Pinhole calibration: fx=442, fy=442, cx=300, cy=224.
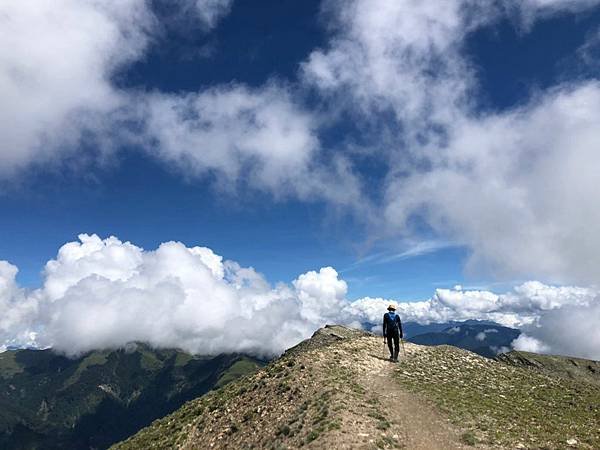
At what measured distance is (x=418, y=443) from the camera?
24859 mm

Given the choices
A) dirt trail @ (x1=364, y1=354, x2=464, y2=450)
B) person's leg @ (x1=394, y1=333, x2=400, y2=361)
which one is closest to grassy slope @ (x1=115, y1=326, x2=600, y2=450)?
dirt trail @ (x1=364, y1=354, x2=464, y2=450)

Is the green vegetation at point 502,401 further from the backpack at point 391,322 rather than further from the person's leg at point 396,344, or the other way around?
the backpack at point 391,322

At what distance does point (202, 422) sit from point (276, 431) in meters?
9.69

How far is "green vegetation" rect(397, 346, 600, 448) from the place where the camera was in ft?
85.6

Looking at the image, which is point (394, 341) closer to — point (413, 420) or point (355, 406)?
point (355, 406)

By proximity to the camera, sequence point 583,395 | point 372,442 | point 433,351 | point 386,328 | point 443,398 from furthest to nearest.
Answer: point 433,351 → point 386,328 → point 583,395 → point 443,398 → point 372,442

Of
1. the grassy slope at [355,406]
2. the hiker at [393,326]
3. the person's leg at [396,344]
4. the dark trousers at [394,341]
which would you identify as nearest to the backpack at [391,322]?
the hiker at [393,326]

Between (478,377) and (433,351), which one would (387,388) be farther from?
(433,351)

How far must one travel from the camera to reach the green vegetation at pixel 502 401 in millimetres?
26094

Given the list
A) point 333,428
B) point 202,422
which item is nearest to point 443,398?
point 333,428

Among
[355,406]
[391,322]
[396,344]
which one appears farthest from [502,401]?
[355,406]

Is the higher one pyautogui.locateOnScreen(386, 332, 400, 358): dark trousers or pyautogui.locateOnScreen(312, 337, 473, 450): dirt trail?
pyautogui.locateOnScreen(386, 332, 400, 358): dark trousers

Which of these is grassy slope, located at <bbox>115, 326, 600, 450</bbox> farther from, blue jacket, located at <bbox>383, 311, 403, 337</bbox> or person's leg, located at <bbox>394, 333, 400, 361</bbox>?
blue jacket, located at <bbox>383, 311, 403, 337</bbox>

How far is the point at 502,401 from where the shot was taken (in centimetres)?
3372
